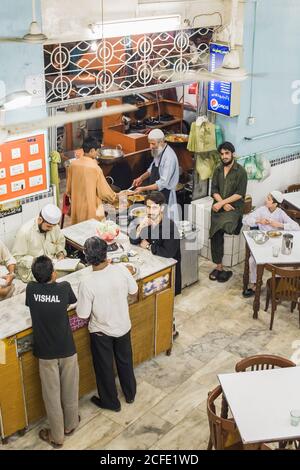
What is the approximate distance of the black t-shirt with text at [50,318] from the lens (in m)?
4.96

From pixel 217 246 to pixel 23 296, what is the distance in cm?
334

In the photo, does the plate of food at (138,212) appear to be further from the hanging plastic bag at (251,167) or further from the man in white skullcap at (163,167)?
the hanging plastic bag at (251,167)

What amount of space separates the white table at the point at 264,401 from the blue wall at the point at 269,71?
14.6 feet

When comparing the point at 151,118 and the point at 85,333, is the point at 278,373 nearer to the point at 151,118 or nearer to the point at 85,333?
the point at 85,333

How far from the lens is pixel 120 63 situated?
725 cm

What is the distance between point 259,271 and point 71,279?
2.44m

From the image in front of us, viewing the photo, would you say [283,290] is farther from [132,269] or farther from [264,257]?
[132,269]

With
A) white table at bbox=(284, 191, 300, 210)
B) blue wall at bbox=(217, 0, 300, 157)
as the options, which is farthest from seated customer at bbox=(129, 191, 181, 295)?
white table at bbox=(284, 191, 300, 210)

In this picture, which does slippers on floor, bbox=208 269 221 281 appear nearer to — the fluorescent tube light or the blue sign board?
the blue sign board

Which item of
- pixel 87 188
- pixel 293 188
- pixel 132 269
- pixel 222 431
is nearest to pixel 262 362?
pixel 222 431

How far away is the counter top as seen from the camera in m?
5.20

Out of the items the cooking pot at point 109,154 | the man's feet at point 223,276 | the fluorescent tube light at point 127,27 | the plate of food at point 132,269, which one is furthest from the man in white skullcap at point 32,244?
the cooking pot at point 109,154

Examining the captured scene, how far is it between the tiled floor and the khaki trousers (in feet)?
0.63
